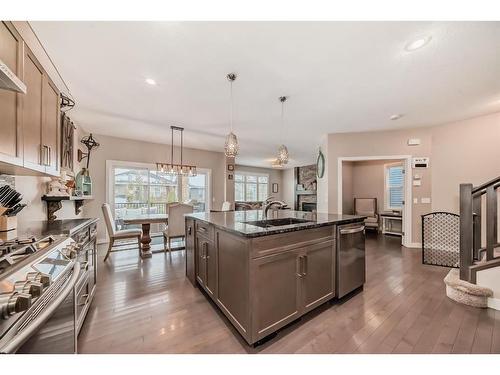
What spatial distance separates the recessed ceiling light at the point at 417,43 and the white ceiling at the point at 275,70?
4 cm

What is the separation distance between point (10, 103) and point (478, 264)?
426cm

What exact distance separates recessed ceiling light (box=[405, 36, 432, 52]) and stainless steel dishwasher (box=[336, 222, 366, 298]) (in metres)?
1.76

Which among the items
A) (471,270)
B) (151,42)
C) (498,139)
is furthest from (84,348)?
(498,139)

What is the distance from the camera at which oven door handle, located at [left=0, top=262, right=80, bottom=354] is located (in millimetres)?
613

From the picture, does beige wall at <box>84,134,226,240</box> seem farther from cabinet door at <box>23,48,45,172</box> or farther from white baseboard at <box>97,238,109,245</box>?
cabinet door at <box>23,48,45,172</box>

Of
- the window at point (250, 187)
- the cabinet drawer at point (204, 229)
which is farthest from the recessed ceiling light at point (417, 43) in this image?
the window at point (250, 187)

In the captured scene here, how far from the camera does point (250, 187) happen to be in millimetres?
9805

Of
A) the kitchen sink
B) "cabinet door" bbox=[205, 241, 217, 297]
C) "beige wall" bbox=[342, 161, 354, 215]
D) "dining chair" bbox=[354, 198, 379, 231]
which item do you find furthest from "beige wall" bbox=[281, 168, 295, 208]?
"cabinet door" bbox=[205, 241, 217, 297]

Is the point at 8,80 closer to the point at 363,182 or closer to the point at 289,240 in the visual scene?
the point at 289,240

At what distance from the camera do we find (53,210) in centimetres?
262
